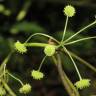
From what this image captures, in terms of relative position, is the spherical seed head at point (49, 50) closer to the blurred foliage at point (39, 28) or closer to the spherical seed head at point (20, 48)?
the spherical seed head at point (20, 48)

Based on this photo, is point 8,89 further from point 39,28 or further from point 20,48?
point 39,28

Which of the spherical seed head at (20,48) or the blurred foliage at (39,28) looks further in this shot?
the blurred foliage at (39,28)

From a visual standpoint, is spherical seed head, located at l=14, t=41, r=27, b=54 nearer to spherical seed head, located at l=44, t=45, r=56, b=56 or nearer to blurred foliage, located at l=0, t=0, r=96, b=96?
spherical seed head, located at l=44, t=45, r=56, b=56

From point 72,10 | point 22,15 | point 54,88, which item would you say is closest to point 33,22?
point 22,15

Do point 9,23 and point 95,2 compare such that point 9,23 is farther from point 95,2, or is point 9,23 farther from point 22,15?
point 95,2

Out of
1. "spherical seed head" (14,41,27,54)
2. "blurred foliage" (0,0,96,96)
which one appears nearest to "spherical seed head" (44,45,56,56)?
"spherical seed head" (14,41,27,54)

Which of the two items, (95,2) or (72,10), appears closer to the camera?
(72,10)

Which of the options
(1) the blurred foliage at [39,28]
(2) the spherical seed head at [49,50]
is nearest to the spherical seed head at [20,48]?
(2) the spherical seed head at [49,50]

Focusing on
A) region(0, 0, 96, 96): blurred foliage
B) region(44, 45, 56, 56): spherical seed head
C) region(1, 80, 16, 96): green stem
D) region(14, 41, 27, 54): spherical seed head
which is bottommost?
region(1, 80, 16, 96): green stem

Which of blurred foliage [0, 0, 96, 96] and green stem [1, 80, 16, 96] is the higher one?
blurred foliage [0, 0, 96, 96]
